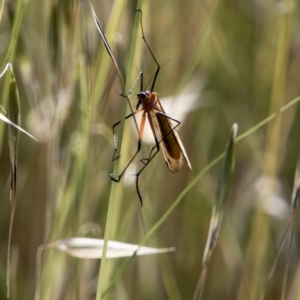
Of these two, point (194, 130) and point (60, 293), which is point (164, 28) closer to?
point (194, 130)

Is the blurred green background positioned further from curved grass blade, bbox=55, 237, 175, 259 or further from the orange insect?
curved grass blade, bbox=55, 237, 175, 259

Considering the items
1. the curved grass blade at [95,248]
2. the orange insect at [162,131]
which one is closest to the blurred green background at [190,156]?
the orange insect at [162,131]

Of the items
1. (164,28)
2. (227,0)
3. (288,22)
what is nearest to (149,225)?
(288,22)

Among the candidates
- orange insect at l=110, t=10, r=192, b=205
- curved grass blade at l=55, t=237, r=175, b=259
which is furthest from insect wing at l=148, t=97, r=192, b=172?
curved grass blade at l=55, t=237, r=175, b=259

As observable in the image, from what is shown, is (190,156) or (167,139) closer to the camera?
(167,139)

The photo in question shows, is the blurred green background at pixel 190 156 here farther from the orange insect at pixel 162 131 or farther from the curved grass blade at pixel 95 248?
the curved grass blade at pixel 95 248

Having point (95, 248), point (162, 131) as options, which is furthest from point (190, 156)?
point (95, 248)

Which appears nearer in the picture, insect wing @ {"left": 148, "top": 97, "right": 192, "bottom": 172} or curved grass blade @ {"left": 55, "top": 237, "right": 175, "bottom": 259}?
curved grass blade @ {"left": 55, "top": 237, "right": 175, "bottom": 259}

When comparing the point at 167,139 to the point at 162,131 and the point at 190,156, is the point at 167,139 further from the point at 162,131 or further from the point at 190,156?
the point at 190,156

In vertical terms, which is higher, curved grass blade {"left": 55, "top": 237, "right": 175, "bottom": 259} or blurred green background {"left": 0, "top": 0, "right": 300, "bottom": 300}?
blurred green background {"left": 0, "top": 0, "right": 300, "bottom": 300}
